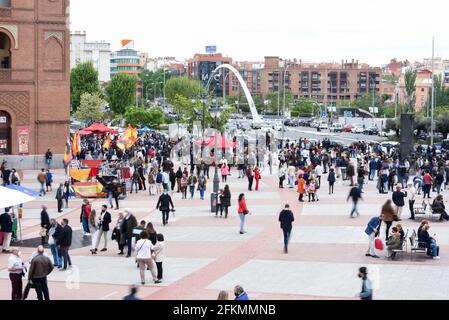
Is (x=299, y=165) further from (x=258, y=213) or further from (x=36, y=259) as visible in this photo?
(x=36, y=259)

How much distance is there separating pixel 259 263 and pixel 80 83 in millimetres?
79261

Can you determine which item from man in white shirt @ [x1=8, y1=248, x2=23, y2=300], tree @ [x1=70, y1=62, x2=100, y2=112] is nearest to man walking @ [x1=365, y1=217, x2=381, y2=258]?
man in white shirt @ [x1=8, y1=248, x2=23, y2=300]

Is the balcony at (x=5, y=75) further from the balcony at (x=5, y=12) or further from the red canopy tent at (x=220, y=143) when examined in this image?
the red canopy tent at (x=220, y=143)

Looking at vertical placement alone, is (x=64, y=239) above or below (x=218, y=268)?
above

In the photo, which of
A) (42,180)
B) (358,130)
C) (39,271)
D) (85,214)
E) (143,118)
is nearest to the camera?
(39,271)

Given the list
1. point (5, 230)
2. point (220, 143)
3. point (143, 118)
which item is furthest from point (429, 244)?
point (143, 118)

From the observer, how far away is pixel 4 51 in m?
50.7

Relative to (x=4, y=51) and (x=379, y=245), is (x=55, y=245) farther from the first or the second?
(x=4, y=51)

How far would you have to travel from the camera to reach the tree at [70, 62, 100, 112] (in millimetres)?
97438

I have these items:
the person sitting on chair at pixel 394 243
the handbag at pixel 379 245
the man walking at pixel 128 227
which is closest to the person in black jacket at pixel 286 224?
the handbag at pixel 379 245

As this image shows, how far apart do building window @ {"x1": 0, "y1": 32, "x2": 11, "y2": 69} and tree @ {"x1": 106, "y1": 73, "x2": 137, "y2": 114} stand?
5715 centimetres

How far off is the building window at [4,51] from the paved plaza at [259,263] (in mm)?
21736

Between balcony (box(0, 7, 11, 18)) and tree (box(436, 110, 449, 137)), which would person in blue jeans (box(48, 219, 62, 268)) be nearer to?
balcony (box(0, 7, 11, 18))

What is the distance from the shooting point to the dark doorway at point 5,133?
162 feet
